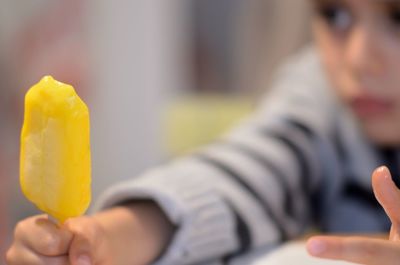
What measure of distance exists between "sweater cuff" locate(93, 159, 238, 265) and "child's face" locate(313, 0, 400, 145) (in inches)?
6.9

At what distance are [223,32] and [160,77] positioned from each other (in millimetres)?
223

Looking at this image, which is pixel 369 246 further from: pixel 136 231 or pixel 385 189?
pixel 136 231

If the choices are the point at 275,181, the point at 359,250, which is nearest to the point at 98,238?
the point at 359,250

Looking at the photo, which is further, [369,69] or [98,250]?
[369,69]

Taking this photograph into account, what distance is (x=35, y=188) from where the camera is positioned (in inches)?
10.6

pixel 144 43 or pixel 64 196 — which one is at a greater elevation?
pixel 144 43

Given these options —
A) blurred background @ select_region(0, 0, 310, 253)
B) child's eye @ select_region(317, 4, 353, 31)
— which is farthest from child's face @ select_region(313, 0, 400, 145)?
blurred background @ select_region(0, 0, 310, 253)

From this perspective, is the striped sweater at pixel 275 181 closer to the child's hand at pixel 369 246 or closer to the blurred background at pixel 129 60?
the child's hand at pixel 369 246

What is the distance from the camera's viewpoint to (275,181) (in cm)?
52

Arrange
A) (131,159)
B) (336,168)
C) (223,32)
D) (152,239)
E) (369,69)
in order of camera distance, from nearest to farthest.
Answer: (152,239)
(369,69)
(336,168)
(131,159)
(223,32)

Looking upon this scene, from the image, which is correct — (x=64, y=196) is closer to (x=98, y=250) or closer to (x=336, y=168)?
(x=98, y=250)

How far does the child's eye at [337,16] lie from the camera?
535 millimetres

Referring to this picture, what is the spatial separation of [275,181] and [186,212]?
0.45 feet

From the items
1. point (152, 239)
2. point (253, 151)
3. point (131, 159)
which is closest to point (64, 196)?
point (152, 239)
